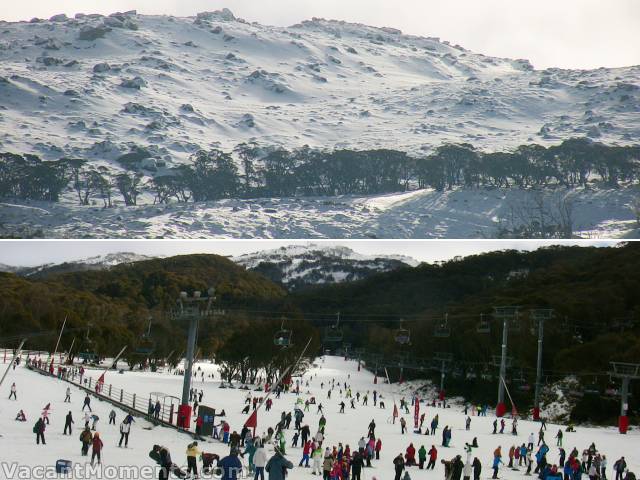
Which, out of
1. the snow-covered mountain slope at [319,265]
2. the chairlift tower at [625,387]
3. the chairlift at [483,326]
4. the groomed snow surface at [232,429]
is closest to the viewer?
the groomed snow surface at [232,429]

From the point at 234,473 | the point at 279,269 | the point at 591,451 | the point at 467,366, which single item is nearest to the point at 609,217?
the point at 467,366

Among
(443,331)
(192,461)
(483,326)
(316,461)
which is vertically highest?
(483,326)

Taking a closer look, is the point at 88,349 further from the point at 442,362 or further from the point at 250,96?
the point at 250,96

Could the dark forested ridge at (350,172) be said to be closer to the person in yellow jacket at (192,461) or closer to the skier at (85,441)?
the skier at (85,441)

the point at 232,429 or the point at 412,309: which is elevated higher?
the point at 412,309

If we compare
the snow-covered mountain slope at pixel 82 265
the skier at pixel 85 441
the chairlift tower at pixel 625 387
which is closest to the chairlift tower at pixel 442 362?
the chairlift tower at pixel 625 387

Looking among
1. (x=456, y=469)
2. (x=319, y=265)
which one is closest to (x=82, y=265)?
(x=319, y=265)
